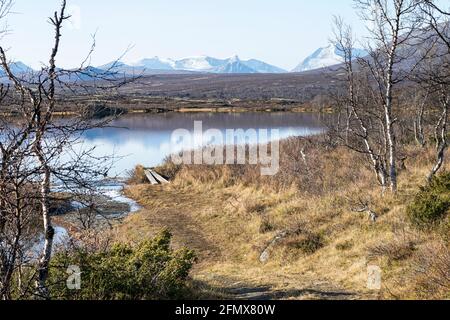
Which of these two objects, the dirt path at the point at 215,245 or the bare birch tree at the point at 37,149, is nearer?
the bare birch tree at the point at 37,149

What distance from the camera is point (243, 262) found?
1173 cm

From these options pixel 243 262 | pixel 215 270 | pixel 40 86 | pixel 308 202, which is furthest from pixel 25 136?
pixel 308 202

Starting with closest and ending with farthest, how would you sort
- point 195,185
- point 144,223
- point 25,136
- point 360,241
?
point 25,136 → point 360,241 → point 144,223 → point 195,185

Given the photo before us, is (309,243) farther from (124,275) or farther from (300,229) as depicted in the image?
(124,275)

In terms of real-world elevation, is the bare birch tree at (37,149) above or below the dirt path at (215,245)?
above

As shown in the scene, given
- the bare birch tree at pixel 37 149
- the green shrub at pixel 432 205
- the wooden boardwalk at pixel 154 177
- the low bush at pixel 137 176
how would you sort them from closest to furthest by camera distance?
the bare birch tree at pixel 37 149, the green shrub at pixel 432 205, the wooden boardwalk at pixel 154 177, the low bush at pixel 137 176

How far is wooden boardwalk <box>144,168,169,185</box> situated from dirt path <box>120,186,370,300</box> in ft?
3.68

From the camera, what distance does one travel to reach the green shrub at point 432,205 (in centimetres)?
910

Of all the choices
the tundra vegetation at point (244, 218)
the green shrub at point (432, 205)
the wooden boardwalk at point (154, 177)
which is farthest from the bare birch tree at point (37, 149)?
the wooden boardwalk at point (154, 177)

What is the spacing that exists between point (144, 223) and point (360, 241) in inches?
338

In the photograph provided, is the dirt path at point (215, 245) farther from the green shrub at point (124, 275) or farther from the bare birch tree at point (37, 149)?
the bare birch tree at point (37, 149)

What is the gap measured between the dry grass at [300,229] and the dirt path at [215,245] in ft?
0.10

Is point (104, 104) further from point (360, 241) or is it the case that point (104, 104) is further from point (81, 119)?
point (360, 241)
